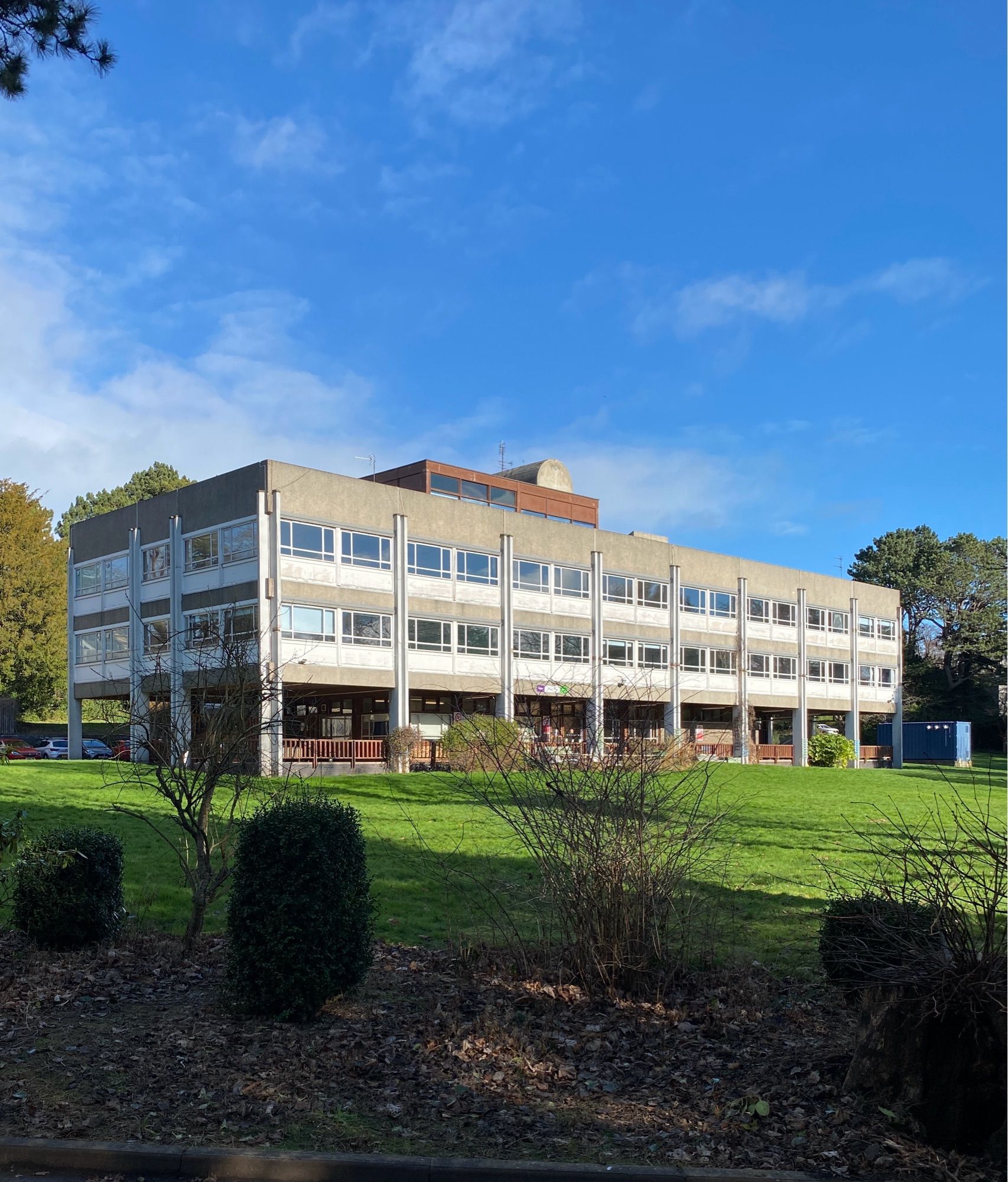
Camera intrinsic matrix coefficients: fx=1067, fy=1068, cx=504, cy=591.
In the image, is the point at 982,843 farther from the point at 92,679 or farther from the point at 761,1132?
the point at 92,679

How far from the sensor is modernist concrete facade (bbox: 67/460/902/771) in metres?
37.3

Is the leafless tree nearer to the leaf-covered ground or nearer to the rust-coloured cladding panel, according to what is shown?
the leaf-covered ground

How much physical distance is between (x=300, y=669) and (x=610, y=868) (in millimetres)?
30443

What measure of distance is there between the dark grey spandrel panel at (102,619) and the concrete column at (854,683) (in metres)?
40.2

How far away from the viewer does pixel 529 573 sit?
45750mm

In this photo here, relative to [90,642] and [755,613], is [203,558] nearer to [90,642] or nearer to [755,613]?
[90,642]

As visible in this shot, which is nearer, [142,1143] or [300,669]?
[142,1143]

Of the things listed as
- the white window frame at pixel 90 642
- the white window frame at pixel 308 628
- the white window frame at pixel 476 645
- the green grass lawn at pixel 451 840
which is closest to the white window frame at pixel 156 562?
the white window frame at pixel 90 642

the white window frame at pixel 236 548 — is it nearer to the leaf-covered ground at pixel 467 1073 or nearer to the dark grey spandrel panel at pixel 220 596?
the dark grey spandrel panel at pixel 220 596

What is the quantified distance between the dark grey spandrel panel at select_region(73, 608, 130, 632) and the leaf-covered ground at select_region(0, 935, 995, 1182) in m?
37.5

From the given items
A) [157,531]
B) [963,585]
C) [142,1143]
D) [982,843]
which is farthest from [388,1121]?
[963,585]

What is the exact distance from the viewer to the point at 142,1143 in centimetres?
537

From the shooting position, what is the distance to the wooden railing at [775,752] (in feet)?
180

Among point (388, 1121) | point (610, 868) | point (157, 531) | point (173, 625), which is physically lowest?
point (388, 1121)
